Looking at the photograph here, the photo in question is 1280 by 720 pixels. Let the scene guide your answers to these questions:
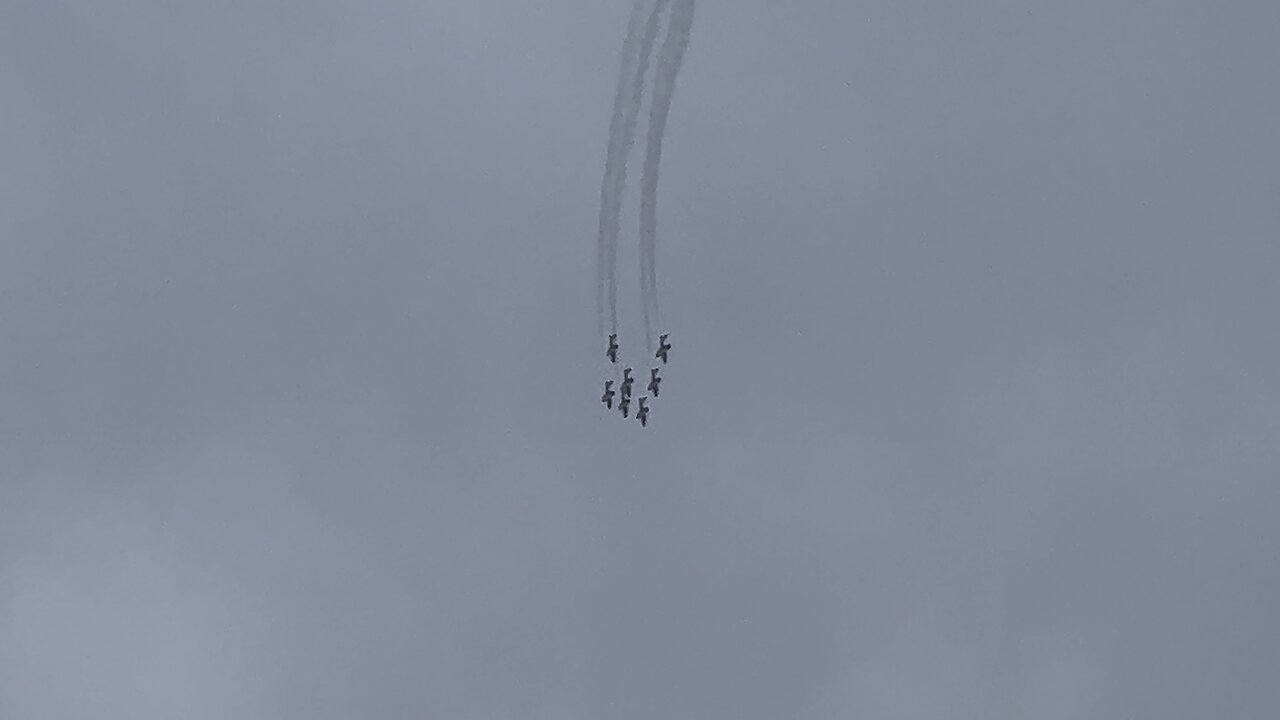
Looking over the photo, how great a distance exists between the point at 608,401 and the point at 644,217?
56.3 feet

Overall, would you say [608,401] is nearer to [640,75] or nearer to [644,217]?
[644,217]

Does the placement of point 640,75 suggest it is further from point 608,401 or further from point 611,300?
point 608,401

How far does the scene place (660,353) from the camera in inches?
2830

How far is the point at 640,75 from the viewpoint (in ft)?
164

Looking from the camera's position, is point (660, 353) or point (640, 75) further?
point (660, 353)

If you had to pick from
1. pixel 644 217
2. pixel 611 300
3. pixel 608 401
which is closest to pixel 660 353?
pixel 608 401

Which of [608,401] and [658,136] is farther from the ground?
[608,401]

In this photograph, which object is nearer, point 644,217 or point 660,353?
point 644,217

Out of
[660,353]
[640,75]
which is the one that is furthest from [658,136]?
[660,353]

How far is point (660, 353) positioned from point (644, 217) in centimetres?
1563

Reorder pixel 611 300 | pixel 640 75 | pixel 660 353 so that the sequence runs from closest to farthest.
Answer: pixel 640 75 → pixel 611 300 → pixel 660 353

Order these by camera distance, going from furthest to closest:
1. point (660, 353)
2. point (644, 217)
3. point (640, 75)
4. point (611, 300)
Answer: point (660, 353), point (611, 300), point (644, 217), point (640, 75)

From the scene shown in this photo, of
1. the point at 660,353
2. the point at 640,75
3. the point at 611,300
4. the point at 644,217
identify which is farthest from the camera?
the point at 660,353

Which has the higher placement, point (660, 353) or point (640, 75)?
point (660, 353)
